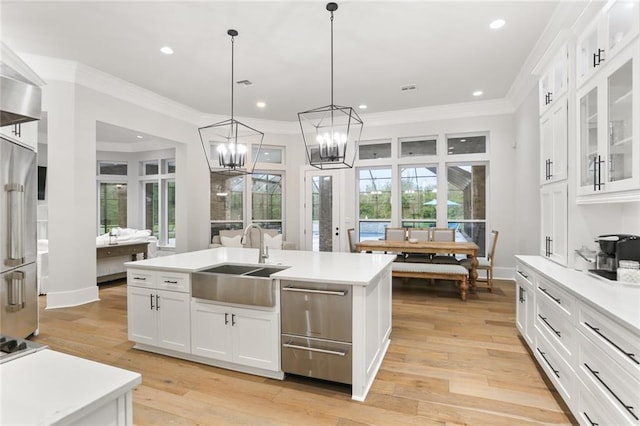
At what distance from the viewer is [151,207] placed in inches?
333

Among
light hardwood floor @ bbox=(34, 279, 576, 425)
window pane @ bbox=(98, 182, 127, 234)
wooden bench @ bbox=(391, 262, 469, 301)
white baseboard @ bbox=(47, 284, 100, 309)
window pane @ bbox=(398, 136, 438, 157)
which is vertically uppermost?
window pane @ bbox=(398, 136, 438, 157)

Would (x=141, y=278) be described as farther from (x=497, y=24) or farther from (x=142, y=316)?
(x=497, y=24)

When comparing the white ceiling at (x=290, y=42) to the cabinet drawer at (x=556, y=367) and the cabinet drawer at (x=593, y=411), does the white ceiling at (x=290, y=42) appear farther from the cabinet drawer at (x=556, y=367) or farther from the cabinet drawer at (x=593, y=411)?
the cabinet drawer at (x=593, y=411)

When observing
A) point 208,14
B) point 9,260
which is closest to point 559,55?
point 208,14

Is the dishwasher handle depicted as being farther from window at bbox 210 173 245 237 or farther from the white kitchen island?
window at bbox 210 173 245 237

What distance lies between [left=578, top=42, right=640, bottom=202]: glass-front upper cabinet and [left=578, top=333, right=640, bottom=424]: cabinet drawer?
40.1 inches

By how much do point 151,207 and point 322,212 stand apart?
4.73 meters

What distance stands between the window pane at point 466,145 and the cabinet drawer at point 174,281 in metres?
5.53

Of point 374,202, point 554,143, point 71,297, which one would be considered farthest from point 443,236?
point 71,297

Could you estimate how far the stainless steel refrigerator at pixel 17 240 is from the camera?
2881mm

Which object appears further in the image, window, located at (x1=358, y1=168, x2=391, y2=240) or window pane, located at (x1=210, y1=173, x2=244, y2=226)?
window pane, located at (x1=210, y1=173, x2=244, y2=226)

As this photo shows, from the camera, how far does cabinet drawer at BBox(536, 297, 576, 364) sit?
79.3 inches

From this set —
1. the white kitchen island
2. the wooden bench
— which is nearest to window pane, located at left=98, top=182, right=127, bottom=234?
the white kitchen island

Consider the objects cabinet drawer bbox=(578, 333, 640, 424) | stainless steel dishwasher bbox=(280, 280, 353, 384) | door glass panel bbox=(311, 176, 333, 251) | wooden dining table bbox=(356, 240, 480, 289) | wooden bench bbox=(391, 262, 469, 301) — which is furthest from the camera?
door glass panel bbox=(311, 176, 333, 251)
